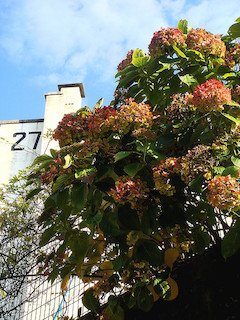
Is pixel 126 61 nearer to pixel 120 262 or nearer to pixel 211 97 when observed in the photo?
pixel 211 97

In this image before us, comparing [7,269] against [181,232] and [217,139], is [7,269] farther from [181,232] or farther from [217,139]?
[217,139]

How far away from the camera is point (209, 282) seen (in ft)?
6.09

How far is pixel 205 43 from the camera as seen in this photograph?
2.14 metres

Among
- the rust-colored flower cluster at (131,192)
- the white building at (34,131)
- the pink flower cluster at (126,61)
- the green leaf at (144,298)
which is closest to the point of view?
the rust-colored flower cluster at (131,192)

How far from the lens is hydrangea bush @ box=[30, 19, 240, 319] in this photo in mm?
1758

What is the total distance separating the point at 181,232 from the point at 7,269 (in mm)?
3377

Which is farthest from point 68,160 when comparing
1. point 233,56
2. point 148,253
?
point 233,56

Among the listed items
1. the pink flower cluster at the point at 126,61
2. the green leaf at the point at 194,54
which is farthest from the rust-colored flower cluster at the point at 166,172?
the pink flower cluster at the point at 126,61

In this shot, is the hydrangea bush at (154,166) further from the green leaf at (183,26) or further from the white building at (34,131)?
the white building at (34,131)

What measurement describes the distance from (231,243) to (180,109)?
0.80 m

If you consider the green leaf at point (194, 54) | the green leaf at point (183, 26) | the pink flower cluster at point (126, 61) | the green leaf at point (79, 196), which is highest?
the green leaf at point (183, 26)

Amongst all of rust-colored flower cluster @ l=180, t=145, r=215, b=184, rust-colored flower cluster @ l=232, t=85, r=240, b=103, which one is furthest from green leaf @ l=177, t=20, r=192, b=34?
rust-colored flower cluster @ l=180, t=145, r=215, b=184

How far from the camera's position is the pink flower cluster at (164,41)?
2.18 m

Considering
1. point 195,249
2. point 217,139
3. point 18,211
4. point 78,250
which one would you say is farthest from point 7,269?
point 217,139
